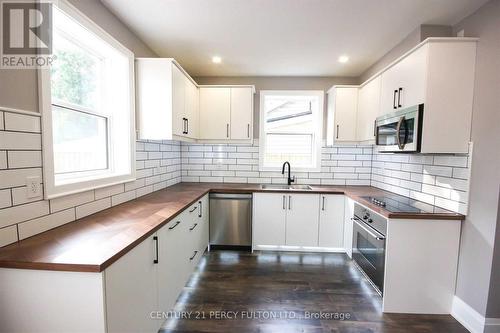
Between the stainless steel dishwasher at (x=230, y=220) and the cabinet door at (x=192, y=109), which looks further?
the stainless steel dishwasher at (x=230, y=220)

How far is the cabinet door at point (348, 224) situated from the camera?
272 centimetres

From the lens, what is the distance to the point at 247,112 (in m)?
3.20

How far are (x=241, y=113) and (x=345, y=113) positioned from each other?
1.42 metres

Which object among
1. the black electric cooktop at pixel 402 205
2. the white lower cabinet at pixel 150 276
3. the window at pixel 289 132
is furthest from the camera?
the window at pixel 289 132

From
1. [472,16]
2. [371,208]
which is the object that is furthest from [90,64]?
[472,16]

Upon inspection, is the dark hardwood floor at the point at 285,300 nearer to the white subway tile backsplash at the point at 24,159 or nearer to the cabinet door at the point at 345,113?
the white subway tile backsplash at the point at 24,159

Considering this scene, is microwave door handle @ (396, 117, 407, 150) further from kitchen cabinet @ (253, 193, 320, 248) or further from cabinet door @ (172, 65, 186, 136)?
cabinet door @ (172, 65, 186, 136)

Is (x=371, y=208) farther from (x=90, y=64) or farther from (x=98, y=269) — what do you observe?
(x=90, y=64)

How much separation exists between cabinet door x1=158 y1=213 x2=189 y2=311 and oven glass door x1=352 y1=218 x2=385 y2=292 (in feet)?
5.78

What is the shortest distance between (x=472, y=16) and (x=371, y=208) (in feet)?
5.79

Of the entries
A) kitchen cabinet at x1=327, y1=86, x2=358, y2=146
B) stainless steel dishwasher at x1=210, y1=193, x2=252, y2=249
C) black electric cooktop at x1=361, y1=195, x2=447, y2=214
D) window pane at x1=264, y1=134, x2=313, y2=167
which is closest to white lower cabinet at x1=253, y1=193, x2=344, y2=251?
stainless steel dishwasher at x1=210, y1=193, x2=252, y2=249

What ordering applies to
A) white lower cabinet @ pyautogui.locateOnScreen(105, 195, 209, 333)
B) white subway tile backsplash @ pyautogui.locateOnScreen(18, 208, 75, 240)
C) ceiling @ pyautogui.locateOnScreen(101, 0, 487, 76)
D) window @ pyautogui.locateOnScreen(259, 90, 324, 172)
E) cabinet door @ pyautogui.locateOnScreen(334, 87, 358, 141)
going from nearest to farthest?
white lower cabinet @ pyautogui.locateOnScreen(105, 195, 209, 333), white subway tile backsplash @ pyautogui.locateOnScreen(18, 208, 75, 240), ceiling @ pyautogui.locateOnScreen(101, 0, 487, 76), cabinet door @ pyautogui.locateOnScreen(334, 87, 358, 141), window @ pyautogui.locateOnScreen(259, 90, 324, 172)

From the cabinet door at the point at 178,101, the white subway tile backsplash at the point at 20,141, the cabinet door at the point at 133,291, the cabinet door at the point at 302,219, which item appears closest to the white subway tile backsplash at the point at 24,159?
the white subway tile backsplash at the point at 20,141

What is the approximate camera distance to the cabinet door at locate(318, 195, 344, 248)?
294 cm
